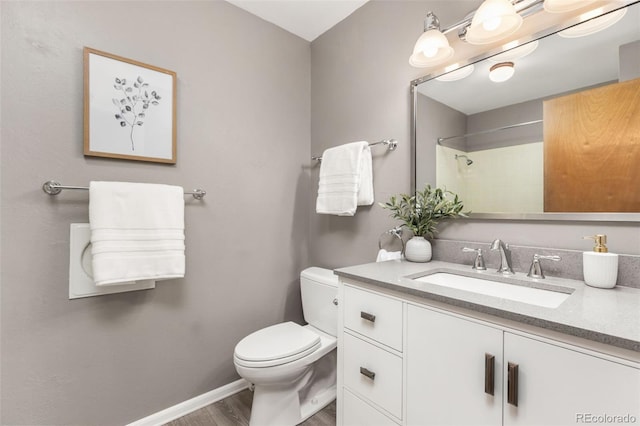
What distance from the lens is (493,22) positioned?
1.12 meters

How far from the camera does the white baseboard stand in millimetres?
1483

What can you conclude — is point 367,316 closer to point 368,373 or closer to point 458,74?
point 368,373

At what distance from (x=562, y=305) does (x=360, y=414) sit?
2.80ft

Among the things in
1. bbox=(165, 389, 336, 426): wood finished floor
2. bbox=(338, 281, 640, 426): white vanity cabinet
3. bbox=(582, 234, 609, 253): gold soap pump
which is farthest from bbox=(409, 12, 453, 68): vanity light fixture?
bbox=(165, 389, 336, 426): wood finished floor

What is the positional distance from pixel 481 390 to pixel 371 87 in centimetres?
159

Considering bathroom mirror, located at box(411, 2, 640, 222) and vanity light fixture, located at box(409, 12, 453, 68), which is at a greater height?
vanity light fixture, located at box(409, 12, 453, 68)

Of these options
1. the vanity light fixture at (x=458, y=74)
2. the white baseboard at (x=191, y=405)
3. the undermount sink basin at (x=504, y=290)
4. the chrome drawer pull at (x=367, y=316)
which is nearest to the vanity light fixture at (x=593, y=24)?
the vanity light fixture at (x=458, y=74)

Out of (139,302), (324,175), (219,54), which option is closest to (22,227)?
(139,302)

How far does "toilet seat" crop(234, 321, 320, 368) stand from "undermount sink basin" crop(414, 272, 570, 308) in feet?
2.26

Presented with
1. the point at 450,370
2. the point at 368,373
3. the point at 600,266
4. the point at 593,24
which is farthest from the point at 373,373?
the point at 593,24

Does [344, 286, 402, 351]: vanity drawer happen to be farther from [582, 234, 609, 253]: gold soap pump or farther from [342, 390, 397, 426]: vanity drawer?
[582, 234, 609, 253]: gold soap pump

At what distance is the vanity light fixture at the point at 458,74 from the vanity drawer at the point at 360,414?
4.97ft

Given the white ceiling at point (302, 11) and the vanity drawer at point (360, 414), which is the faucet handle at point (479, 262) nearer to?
the vanity drawer at point (360, 414)

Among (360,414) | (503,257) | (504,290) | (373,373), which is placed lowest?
(360,414)
